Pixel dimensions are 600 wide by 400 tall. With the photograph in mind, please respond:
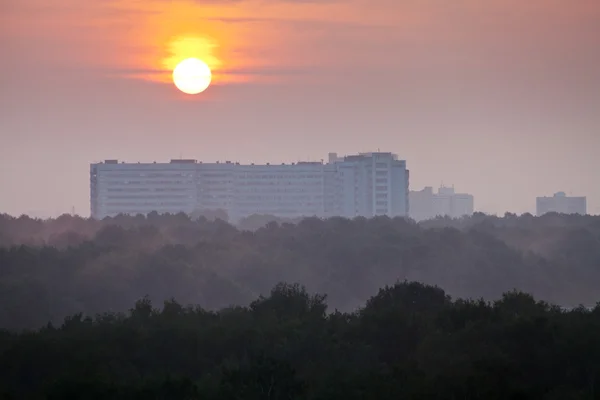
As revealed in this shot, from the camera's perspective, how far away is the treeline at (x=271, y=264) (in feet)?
280

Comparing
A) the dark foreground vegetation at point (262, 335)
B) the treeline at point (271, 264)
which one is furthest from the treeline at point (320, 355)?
the treeline at point (271, 264)

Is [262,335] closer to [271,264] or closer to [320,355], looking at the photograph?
[320,355]

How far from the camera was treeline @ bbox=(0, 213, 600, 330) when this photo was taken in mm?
85250

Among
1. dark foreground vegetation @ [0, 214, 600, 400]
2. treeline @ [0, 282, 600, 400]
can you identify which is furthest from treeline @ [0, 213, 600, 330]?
treeline @ [0, 282, 600, 400]

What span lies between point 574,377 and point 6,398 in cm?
1508

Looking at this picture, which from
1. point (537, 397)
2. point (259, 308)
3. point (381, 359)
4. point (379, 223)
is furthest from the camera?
point (379, 223)

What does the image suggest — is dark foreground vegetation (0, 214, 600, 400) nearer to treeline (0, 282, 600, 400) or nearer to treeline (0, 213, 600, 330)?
treeline (0, 282, 600, 400)

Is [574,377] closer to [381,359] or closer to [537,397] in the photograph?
[537,397]

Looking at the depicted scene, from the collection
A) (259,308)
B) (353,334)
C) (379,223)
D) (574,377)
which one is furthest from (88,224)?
(574,377)

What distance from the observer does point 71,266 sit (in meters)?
93.2

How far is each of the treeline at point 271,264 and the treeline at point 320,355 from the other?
26268 mm

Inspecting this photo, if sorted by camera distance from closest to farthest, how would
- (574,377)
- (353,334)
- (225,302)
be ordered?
(574,377)
(353,334)
(225,302)

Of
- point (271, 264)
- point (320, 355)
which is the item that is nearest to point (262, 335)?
point (320, 355)

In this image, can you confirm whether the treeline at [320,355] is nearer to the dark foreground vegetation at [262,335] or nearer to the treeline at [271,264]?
the dark foreground vegetation at [262,335]
